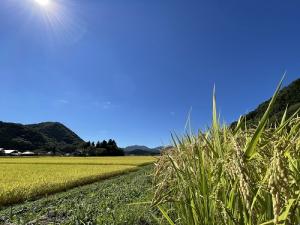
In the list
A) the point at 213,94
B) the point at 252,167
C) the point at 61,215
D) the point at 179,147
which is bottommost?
the point at 61,215

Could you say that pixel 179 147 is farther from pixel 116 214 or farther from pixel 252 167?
pixel 116 214

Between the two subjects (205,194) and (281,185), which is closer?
(281,185)

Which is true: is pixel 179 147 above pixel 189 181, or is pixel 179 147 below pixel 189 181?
above

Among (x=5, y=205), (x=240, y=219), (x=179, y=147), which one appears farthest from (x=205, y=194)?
(x=5, y=205)

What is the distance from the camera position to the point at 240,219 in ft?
7.44

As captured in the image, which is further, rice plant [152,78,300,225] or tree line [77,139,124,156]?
tree line [77,139,124,156]

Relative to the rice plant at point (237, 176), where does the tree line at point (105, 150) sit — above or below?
above

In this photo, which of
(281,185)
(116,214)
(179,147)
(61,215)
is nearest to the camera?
(281,185)

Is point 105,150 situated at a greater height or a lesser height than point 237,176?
greater

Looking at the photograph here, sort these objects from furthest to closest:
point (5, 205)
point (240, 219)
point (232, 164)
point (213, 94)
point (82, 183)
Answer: point (82, 183)
point (5, 205)
point (213, 94)
point (240, 219)
point (232, 164)

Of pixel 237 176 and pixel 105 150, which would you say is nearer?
pixel 237 176

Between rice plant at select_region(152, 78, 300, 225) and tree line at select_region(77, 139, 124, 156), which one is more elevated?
tree line at select_region(77, 139, 124, 156)

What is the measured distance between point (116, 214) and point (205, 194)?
528 cm

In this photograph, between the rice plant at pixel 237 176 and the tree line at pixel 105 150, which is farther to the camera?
the tree line at pixel 105 150
